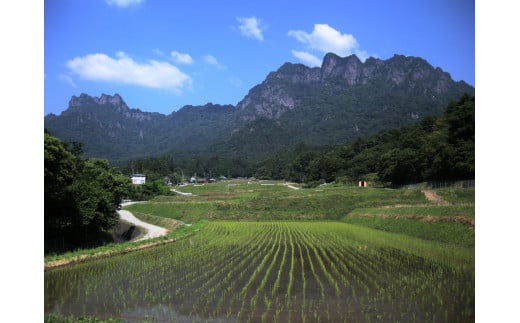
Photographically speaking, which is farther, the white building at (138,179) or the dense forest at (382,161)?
the white building at (138,179)

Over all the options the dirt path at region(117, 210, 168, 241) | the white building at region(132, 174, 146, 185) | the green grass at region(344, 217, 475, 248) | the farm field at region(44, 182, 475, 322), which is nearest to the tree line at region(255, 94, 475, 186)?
the farm field at region(44, 182, 475, 322)

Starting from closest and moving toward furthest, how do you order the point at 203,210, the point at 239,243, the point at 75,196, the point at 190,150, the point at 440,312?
1. the point at 440,312
2. the point at 75,196
3. the point at 239,243
4. the point at 203,210
5. the point at 190,150

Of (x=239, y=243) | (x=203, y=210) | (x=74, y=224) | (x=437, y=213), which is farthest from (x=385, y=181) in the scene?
(x=74, y=224)

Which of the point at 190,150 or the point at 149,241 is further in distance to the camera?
the point at 190,150

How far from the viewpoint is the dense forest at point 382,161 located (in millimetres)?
17359

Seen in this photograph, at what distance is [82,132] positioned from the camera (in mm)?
26453

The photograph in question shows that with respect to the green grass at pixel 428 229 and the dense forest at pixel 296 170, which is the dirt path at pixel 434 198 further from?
the green grass at pixel 428 229

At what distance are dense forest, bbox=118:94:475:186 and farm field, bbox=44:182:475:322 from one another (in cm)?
260

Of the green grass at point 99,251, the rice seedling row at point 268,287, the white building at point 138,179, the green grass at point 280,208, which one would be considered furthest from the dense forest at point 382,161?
the green grass at point 99,251

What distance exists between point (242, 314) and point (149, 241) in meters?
14.5

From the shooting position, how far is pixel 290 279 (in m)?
11.9

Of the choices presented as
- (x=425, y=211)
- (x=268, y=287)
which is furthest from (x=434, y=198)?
(x=268, y=287)

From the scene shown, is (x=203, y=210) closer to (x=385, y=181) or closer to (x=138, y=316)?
(x=385, y=181)

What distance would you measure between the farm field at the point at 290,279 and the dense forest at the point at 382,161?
260 cm
